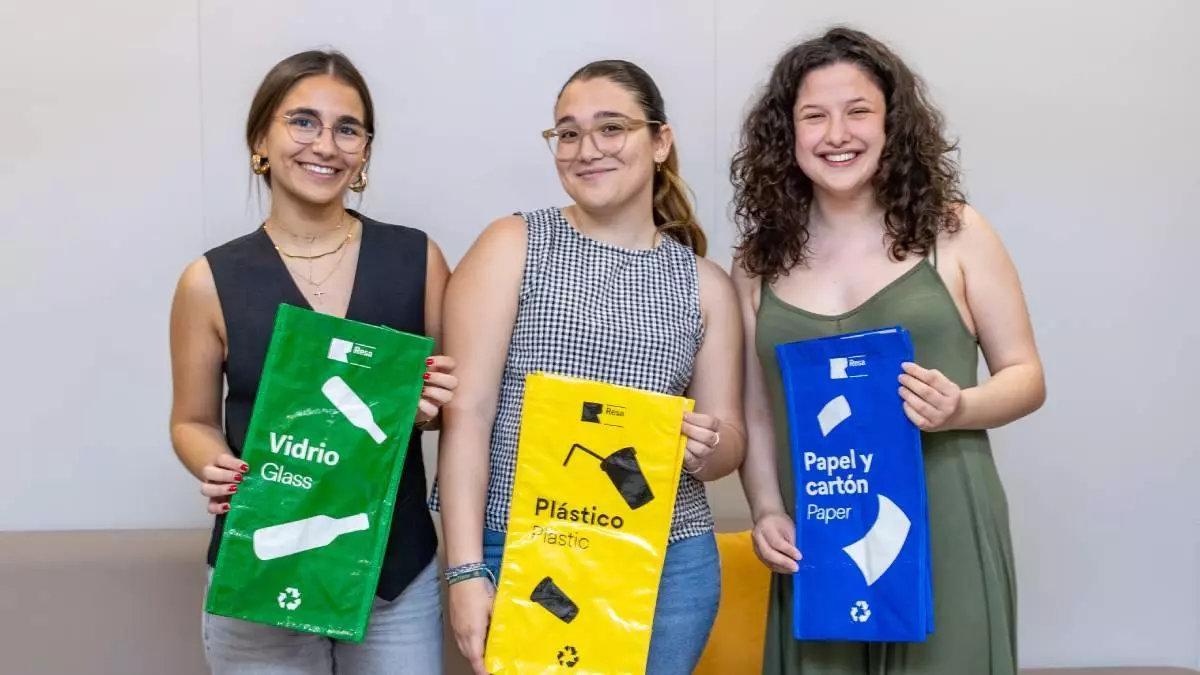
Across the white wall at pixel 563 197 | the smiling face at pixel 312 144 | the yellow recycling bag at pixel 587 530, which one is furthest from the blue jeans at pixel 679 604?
the white wall at pixel 563 197

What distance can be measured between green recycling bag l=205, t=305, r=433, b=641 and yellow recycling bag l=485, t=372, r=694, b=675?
7.8 inches

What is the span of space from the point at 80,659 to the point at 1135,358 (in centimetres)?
275

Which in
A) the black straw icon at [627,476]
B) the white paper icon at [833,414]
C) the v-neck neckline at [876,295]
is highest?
the v-neck neckline at [876,295]

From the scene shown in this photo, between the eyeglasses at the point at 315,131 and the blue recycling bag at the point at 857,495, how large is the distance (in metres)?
0.77

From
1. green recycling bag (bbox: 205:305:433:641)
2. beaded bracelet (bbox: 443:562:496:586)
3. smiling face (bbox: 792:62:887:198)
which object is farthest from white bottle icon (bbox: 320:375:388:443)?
smiling face (bbox: 792:62:887:198)

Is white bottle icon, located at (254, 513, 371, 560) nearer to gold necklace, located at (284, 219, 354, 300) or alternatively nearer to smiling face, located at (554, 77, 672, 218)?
gold necklace, located at (284, 219, 354, 300)

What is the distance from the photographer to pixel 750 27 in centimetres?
298

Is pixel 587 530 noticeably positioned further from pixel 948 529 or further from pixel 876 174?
pixel 876 174

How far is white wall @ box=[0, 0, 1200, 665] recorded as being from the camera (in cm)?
282

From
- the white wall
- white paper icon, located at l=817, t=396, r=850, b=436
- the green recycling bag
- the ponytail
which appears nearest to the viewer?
the green recycling bag

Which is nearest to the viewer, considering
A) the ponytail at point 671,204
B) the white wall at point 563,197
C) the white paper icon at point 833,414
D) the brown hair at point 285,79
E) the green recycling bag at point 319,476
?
the green recycling bag at point 319,476

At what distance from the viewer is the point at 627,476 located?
165 centimetres

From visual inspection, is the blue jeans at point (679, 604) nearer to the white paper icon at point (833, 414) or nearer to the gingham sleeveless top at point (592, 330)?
the gingham sleeveless top at point (592, 330)

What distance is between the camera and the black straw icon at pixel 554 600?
5.35ft
